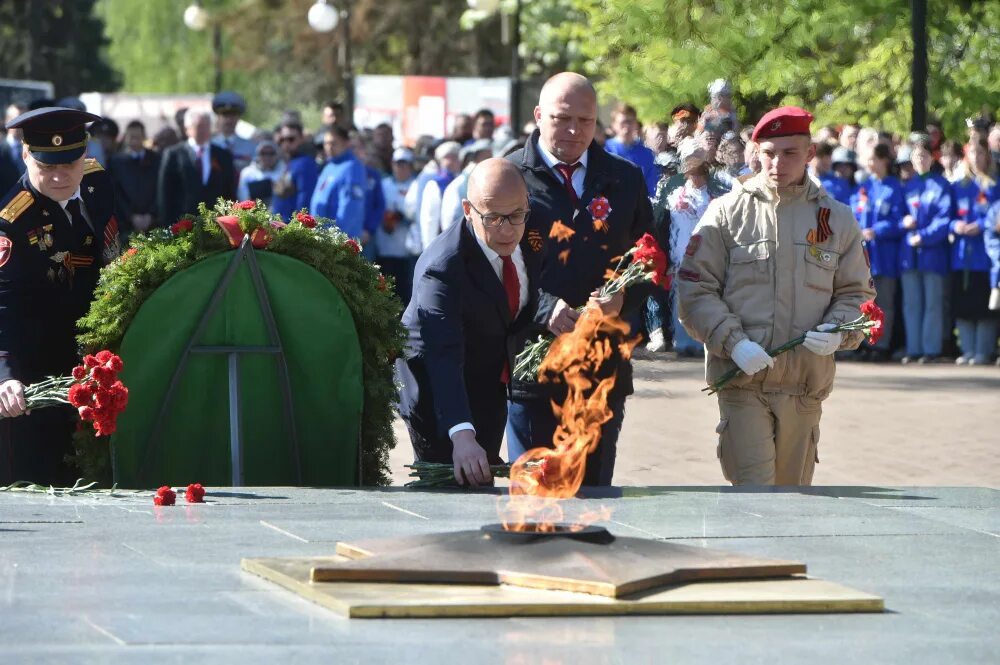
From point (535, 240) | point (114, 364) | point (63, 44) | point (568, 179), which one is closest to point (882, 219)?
point (568, 179)

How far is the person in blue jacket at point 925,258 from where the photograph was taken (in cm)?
1858

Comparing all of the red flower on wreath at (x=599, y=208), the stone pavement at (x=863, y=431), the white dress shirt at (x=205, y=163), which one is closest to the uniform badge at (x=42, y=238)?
the red flower on wreath at (x=599, y=208)

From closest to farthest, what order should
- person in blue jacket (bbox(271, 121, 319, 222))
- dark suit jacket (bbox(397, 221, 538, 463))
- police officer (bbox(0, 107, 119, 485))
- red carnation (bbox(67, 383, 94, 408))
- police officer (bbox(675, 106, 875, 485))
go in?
1. red carnation (bbox(67, 383, 94, 408))
2. dark suit jacket (bbox(397, 221, 538, 463))
3. police officer (bbox(0, 107, 119, 485))
4. police officer (bbox(675, 106, 875, 485))
5. person in blue jacket (bbox(271, 121, 319, 222))

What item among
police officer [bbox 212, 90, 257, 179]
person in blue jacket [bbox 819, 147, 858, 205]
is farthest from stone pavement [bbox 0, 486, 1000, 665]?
police officer [bbox 212, 90, 257, 179]

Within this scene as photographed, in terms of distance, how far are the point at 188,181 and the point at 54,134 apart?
1125 cm

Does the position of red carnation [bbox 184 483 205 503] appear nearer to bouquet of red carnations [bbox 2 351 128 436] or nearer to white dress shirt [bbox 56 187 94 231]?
bouquet of red carnations [bbox 2 351 128 436]

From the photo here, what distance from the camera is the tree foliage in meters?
14.3

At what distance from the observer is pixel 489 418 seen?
299 inches

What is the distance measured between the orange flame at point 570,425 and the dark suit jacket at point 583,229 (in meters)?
0.12

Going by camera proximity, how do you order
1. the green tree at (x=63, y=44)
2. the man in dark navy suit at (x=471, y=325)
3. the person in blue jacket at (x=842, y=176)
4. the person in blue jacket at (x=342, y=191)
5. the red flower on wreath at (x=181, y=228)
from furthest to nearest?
the green tree at (x=63, y=44)
the person in blue jacket at (x=842, y=176)
the person in blue jacket at (x=342, y=191)
the red flower on wreath at (x=181, y=228)
the man in dark navy suit at (x=471, y=325)

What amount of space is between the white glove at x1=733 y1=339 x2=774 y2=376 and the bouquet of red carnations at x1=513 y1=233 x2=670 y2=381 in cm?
56

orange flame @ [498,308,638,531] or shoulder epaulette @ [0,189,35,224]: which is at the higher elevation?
shoulder epaulette @ [0,189,35,224]

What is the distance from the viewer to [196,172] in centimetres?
1881

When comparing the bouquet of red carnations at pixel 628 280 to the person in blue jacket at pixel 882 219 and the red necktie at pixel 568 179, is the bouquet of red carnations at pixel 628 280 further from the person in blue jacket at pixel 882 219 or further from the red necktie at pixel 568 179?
the person in blue jacket at pixel 882 219
